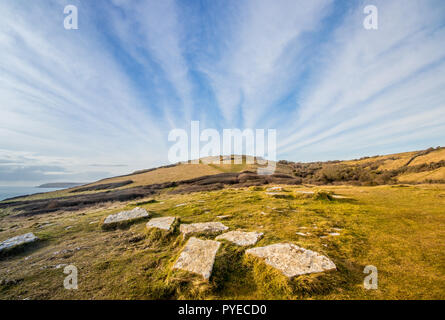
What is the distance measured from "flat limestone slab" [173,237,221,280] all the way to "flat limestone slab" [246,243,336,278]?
0.88m

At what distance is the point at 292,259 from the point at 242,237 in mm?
1572

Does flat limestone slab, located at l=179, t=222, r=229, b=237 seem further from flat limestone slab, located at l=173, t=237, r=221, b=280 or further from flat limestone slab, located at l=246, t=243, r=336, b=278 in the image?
flat limestone slab, located at l=246, t=243, r=336, b=278

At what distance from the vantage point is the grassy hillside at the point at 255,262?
8.83ft

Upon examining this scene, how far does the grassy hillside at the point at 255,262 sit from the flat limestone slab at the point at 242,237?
0.21m

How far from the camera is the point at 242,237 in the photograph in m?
4.52

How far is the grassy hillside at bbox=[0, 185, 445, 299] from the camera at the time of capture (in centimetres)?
269

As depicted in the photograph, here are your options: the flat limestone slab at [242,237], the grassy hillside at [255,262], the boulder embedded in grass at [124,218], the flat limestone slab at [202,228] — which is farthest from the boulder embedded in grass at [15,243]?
the flat limestone slab at [242,237]

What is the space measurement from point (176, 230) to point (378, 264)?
5202 millimetres

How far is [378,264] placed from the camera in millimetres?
3336

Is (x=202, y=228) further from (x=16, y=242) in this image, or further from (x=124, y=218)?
(x=16, y=242)

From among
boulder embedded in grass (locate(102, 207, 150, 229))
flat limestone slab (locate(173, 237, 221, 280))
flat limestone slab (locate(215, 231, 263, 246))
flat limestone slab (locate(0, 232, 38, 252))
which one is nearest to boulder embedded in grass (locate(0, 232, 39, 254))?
flat limestone slab (locate(0, 232, 38, 252))

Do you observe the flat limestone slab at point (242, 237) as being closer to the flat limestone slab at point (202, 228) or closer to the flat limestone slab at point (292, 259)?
the flat limestone slab at point (202, 228)

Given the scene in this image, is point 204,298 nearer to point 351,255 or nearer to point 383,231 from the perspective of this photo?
point 351,255
